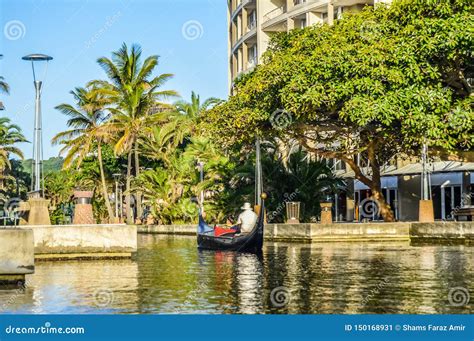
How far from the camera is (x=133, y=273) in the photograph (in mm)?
18078

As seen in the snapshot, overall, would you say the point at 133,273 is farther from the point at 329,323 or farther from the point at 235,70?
the point at 235,70

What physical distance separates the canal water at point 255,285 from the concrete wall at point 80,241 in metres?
0.55

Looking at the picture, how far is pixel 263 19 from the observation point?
65312 mm

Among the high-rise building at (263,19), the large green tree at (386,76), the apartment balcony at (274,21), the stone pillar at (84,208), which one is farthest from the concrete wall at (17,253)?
the apartment balcony at (274,21)

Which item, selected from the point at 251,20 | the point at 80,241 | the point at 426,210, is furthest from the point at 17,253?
the point at 251,20

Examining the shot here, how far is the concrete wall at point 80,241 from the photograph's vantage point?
21375 mm

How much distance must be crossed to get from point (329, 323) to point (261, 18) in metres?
56.2

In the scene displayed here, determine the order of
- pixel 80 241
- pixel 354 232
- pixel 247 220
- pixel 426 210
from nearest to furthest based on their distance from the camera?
pixel 80 241 < pixel 247 220 < pixel 354 232 < pixel 426 210

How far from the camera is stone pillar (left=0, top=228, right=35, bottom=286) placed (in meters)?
15.1

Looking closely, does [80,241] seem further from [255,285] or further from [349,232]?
[349,232]

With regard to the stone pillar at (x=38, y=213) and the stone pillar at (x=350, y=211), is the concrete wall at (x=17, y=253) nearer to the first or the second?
the stone pillar at (x=38, y=213)

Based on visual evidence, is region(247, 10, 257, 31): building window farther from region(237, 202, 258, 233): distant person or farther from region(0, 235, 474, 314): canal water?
region(0, 235, 474, 314): canal water

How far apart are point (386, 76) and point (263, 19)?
38.7 metres

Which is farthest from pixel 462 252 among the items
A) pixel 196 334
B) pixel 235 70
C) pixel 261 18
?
pixel 235 70
